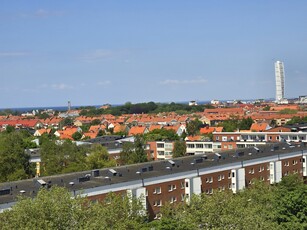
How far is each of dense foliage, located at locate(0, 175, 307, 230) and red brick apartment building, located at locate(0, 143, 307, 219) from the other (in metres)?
2.49

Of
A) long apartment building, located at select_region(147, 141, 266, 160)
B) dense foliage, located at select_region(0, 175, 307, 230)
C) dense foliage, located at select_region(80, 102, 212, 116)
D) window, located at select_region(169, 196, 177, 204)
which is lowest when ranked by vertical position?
window, located at select_region(169, 196, 177, 204)

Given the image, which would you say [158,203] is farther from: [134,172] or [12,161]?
[12,161]

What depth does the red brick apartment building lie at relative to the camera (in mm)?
31688

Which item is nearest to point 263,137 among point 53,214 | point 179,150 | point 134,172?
point 179,150

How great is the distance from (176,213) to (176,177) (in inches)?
448

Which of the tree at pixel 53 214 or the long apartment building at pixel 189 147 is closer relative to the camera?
the tree at pixel 53 214

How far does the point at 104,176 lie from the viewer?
35219mm

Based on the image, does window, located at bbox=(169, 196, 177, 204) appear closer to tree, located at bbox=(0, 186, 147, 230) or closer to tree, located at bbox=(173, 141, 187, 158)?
tree, located at bbox=(0, 186, 147, 230)

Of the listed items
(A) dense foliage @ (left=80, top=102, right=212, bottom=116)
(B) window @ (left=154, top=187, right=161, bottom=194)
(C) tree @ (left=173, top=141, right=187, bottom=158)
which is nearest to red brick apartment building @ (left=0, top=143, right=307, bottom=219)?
(B) window @ (left=154, top=187, right=161, bottom=194)

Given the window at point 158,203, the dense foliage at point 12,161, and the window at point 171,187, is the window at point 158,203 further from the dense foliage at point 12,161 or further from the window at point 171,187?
the dense foliage at point 12,161

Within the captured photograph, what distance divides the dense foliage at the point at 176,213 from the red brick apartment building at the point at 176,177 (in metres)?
2.49

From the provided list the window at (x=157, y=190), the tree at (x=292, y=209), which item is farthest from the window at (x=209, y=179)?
the tree at (x=292, y=209)

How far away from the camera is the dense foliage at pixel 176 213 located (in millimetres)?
19281

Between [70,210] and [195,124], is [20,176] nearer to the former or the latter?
[70,210]
